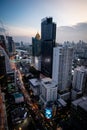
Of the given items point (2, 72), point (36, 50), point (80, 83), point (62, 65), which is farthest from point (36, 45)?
point (80, 83)

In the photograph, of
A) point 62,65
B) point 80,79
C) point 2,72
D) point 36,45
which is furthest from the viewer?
point 36,45

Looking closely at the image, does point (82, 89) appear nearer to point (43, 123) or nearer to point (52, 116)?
point (52, 116)

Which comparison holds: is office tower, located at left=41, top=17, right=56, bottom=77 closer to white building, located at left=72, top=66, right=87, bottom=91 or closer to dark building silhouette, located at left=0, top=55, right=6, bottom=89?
white building, located at left=72, top=66, right=87, bottom=91

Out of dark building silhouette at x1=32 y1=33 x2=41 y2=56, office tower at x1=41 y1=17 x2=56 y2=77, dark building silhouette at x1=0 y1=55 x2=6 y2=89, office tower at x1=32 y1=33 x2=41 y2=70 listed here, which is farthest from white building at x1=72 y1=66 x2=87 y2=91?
dark building silhouette at x1=32 y1=33 x2=41 y2=56

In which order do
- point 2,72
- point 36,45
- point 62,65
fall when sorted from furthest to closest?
point 36,45, point 62,65, point 2,72

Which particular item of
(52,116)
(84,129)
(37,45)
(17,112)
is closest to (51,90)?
(52,116)

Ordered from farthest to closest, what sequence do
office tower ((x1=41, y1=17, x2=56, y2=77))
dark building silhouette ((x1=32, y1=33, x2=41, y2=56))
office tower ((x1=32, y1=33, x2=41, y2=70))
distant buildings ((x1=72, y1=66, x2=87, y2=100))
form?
dark building silhouette ((x1=32, y1=33, x2=41, y2=56))
office tower ((x1=32, y1=33, x2=41, y2=70))
office tower ((x1=41, y1=17, x2=56, y2=77))
distant buildings ((x1=72, y1=66, x2=87, y2=100))

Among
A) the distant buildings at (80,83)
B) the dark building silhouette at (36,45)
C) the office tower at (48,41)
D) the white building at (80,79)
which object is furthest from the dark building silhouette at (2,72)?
the dark building silhouette at (36,45)

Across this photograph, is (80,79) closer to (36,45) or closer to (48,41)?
(48,41)

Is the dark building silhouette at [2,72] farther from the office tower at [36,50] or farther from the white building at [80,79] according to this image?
the office tower at [36,50]
